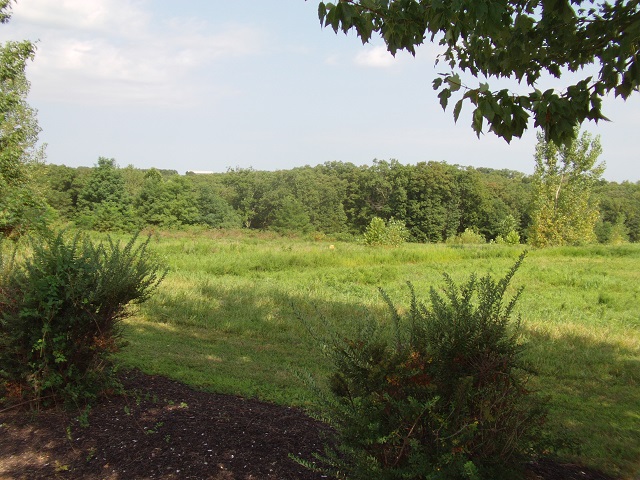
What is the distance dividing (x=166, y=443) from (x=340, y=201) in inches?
2887

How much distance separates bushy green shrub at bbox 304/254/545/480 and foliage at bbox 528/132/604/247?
128 feet

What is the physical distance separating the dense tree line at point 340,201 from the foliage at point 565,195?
12251 millimetres

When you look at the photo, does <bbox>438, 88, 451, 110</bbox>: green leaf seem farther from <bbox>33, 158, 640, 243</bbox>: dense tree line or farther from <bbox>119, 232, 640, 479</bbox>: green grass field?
<bbox>33, 158, 640, 243</bbox>: dense tree line

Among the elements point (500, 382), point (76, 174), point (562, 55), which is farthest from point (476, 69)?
point (76, 174)

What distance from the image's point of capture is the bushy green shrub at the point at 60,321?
429 centimetres

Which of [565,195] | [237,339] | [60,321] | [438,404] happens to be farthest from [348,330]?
[565,195]

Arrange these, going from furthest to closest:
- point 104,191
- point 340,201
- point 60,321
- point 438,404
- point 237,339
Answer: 1. point 340,201
2. point 104,191
3. point 237,339
4. point 60,321
5. point 438,404

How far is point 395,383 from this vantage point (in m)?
2.79

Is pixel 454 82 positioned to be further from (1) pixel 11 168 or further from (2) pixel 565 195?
(2) pixel 565 195

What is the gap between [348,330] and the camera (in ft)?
30.0

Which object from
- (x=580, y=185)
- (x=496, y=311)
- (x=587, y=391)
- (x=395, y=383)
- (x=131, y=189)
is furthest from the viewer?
(x=131, y=189)

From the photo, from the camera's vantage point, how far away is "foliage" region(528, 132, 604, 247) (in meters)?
38.7

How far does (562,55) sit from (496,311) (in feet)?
7.27

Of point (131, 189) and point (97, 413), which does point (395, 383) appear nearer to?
point (97, 413)
